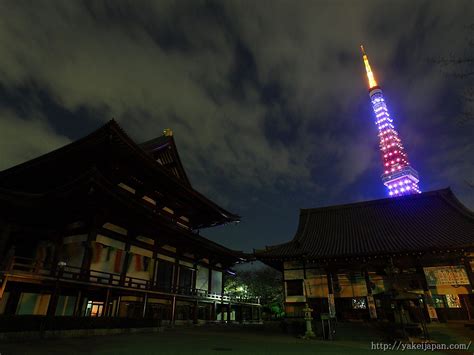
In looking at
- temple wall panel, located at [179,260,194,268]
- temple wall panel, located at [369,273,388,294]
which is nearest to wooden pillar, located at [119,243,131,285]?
temple wall panel, located at [179,260,194,268]

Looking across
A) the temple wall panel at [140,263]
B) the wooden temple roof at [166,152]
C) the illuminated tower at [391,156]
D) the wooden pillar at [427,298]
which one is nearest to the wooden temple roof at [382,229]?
the wooden pillar at [427,298]

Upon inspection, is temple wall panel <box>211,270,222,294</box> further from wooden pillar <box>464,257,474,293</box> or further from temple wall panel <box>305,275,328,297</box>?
wooden pillar <box>464,257,474,293</box>

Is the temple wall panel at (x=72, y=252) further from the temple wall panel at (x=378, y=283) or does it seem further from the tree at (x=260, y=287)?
the tree at (x=260, y=287)

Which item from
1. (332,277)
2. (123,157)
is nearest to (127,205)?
(123,157)

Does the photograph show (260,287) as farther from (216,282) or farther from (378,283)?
(378,283)

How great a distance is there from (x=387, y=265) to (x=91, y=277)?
18.2 meters

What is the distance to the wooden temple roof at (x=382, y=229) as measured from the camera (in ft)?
62.2

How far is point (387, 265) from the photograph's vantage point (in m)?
18.8

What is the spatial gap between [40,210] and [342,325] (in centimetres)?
1937

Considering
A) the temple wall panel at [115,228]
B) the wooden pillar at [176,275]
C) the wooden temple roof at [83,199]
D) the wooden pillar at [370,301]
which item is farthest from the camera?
the wooden pillar at [176,275]

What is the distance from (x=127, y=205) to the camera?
17297 mm

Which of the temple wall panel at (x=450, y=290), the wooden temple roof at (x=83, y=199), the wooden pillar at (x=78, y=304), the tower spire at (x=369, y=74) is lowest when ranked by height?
the wooden pillar at (x=78, y=304)

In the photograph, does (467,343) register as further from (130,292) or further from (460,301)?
(130,292)

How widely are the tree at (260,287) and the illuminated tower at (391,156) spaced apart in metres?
47.1
